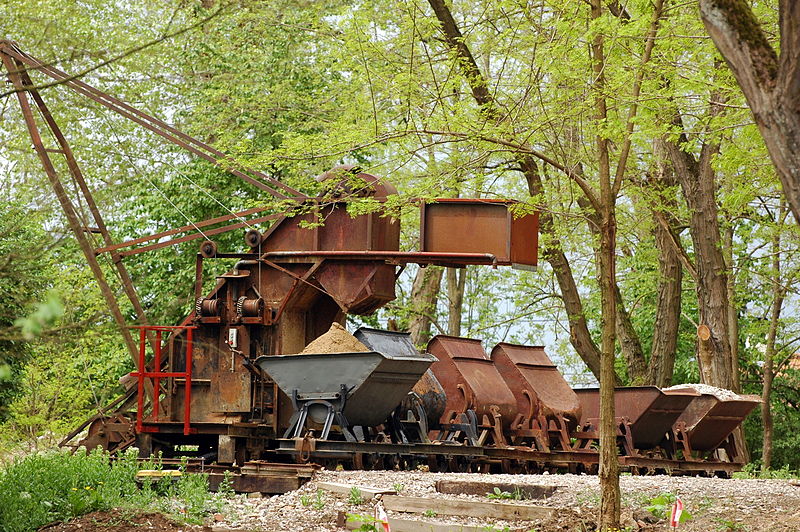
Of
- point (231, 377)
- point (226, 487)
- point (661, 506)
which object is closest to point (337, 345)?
point (231, 377)

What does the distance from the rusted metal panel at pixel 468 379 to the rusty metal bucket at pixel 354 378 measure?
8.42 feet

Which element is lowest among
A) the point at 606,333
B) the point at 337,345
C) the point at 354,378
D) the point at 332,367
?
the point at 354,378

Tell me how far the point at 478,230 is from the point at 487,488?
5.46 meters

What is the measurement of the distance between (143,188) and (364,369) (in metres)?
13.7

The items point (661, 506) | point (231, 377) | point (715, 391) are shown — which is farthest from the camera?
point (715, 391)

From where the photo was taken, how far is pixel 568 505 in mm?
10445

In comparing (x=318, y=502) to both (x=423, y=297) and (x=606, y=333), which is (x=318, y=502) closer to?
(x=606, y=333)

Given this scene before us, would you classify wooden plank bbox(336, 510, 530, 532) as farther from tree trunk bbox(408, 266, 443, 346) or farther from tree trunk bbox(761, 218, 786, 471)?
tree trunk bbox(408, 266, 443, 346)

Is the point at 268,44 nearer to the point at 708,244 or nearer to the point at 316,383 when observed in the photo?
the point at 708,244

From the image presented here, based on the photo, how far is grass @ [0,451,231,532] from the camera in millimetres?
8867

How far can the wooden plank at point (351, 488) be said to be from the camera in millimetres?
10237

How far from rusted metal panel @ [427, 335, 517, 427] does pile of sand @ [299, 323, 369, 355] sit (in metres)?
2.89

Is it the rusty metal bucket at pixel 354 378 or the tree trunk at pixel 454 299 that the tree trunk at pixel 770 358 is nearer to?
the tree trunk at pixel 454 299

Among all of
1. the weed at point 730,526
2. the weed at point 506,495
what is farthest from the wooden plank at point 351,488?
the weed at point 730,526
